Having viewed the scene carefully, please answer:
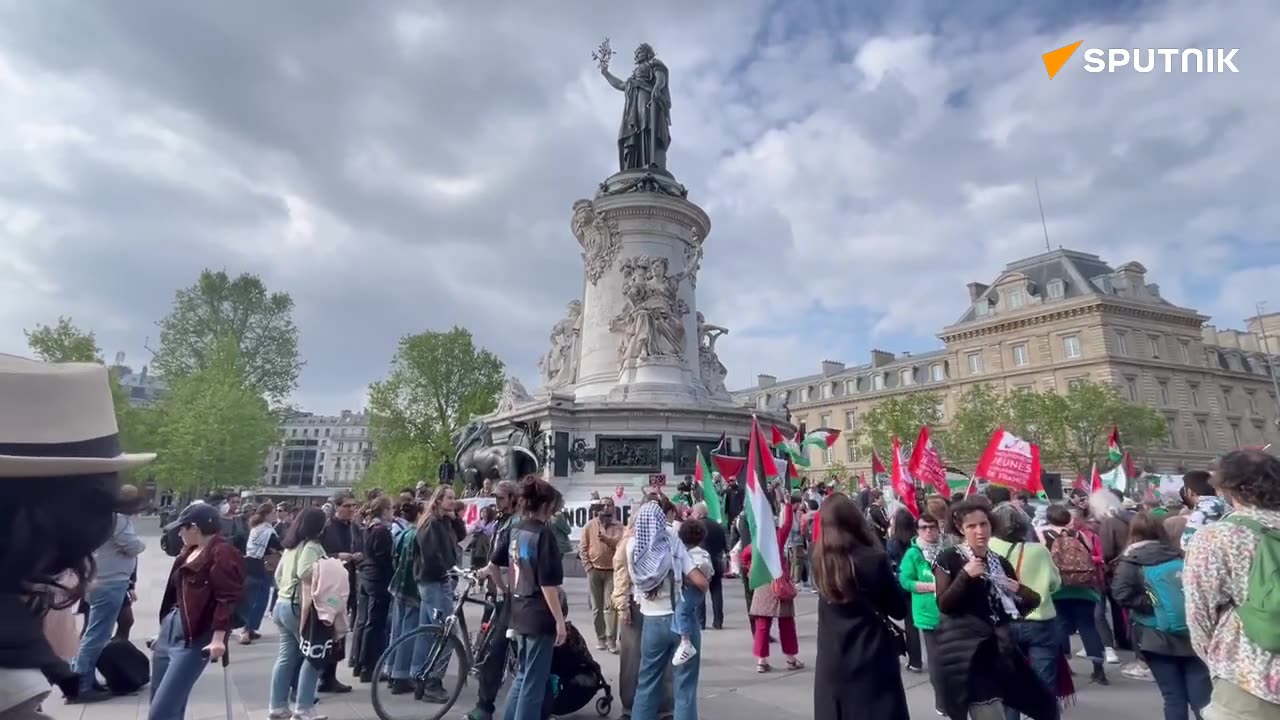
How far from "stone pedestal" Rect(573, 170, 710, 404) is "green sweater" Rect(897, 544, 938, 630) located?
52.7ft

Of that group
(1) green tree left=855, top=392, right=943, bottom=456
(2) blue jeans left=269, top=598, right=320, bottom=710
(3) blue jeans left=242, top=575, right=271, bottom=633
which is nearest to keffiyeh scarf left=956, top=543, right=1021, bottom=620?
(2) blue jeans left=269, top=598, right=320, bottom=710

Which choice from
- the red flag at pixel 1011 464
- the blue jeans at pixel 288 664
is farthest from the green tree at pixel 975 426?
the blue jeans at pixel 288 664

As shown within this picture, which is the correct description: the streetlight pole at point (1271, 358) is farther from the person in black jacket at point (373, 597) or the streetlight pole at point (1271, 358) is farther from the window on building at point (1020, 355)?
the person in black jacket at point (373, 597)

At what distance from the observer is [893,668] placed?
4.12m

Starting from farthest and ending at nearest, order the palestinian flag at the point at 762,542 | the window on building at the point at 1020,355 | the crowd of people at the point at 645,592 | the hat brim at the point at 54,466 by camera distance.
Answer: the window on building at the point at 1020,355 < the palestinian flag at the point at 762,542 < the crowd of people at the point at 645,592 < the hat brim at the point at 54,466

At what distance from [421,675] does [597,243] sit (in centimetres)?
1890

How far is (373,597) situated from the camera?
7.61 meters

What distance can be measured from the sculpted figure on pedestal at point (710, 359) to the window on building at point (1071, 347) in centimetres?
4039

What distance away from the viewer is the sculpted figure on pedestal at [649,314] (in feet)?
70.6

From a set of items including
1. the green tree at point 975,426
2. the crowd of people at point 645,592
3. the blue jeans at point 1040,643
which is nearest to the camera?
the crowd of people at point 645,592

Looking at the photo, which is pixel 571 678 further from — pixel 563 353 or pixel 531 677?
pixel 563 353

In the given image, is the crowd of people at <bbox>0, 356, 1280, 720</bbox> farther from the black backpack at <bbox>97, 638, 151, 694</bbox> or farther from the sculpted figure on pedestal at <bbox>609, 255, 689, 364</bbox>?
the sculpted figure on pedestal at <bbox>609, 255, 689, 364</bbox>

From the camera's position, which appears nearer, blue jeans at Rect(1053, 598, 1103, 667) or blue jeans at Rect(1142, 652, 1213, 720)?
blue jeans at Rect(1142, 652, 1213, 720)

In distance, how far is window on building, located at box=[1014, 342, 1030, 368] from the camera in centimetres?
5484
